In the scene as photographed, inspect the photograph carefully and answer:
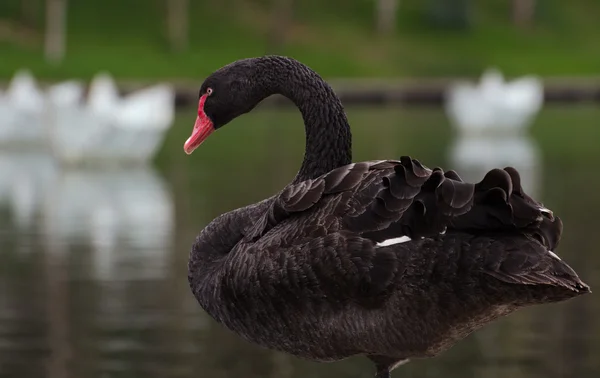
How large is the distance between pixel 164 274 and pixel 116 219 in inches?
137

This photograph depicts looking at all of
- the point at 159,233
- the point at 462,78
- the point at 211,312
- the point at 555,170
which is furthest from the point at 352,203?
the point at 462,78

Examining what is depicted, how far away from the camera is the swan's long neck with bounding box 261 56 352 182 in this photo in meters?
4.23

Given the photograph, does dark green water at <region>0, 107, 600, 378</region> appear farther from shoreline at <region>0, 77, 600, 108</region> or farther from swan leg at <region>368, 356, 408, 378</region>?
shoreline at <region>0, 77, 600, 108</region>

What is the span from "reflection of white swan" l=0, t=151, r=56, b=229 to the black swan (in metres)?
9.47

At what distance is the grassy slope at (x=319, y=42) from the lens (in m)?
40.9

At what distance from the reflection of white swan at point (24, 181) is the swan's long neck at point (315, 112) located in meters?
9.34

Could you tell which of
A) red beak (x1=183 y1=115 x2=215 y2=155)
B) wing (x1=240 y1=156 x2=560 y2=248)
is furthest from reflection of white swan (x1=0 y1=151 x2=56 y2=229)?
wing (x1=240 y1=156 x2=560 y2=248)

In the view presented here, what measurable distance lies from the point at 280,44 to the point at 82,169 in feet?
82.1

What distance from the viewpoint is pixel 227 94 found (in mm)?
4316

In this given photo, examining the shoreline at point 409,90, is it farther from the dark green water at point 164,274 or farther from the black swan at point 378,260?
the black swan at point 378,260

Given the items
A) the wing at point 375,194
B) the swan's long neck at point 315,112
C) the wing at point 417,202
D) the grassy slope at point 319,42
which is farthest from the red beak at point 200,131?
the grassy slope at point 319,42

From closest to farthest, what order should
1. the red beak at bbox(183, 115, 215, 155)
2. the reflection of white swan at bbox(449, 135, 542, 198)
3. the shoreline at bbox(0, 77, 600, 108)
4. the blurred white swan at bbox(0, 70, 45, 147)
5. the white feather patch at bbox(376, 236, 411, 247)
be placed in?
the white feather patch at bbox(376, 236, 411, 247) < the red beak at bbox(183, 115, 215, 155) < the reflection of white swan at bbox(449, 135, 542, 198) < the blurred white swan at bbox(0, 70, 45, 147) < the shoreline at bbox(0, 77, 600, 108)

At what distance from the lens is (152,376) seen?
713cm

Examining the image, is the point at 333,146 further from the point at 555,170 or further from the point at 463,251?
the point at 555,170
